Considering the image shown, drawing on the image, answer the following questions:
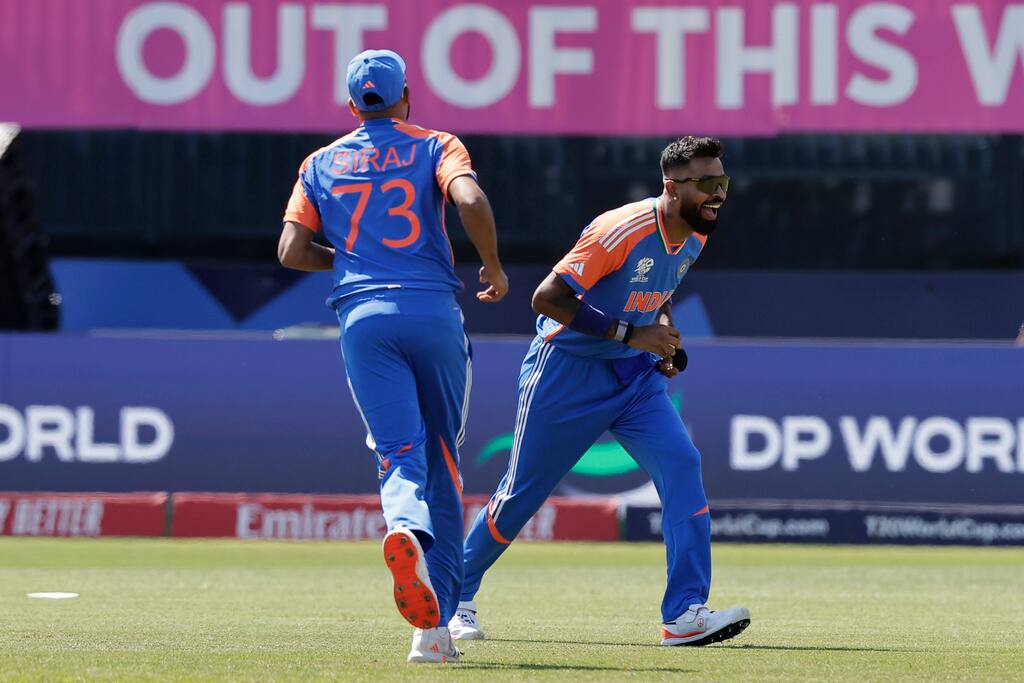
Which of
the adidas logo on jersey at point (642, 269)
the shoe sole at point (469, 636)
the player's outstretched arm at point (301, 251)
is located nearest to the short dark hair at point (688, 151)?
the adidas logo on jersey at point (642, 269)

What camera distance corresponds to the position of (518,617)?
25.6 feet

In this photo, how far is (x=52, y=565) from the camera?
11.3 meters

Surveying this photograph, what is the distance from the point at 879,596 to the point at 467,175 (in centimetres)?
451

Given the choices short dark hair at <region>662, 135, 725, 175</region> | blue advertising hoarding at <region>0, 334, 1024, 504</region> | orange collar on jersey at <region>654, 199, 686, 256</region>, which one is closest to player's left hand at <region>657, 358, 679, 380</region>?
orange collar on jersey at <region>654, 199, 686, 256</region>

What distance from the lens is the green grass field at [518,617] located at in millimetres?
5547

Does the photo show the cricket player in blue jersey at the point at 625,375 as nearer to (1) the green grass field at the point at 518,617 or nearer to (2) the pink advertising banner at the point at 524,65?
(1) the green grass field at the point at 518,617

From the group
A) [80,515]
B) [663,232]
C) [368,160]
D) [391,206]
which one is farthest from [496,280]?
[80,515]

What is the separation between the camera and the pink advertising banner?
1487 cm

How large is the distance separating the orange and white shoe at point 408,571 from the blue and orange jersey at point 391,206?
2.82ft

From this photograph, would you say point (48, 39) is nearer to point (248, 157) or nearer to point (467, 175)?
point (248, 157)

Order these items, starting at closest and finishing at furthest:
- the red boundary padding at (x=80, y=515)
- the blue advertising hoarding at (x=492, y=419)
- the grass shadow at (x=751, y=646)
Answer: the grass shadow at (x=751, y=646) → the red boundary padding at (x=80, y=515) → the blue advertising hoarding at (x=492, y=419)

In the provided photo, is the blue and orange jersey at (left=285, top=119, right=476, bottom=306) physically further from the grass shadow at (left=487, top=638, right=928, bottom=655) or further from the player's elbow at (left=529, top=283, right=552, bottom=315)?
the grass shadow at (left=487, top=638, right=928, bottom=655)

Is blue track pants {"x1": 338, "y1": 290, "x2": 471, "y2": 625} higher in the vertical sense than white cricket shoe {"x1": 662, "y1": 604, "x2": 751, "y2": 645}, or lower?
higher

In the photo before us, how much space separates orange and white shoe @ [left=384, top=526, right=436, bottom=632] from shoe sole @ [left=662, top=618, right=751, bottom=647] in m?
1.42
